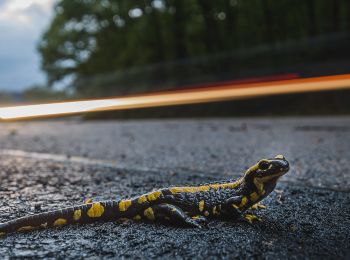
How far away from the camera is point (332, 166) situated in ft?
18.6

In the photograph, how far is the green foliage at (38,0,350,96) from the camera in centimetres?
2114

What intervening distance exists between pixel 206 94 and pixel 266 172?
810 inches

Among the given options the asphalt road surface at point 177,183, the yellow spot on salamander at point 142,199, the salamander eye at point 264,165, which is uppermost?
the salamander eye at point 264,165

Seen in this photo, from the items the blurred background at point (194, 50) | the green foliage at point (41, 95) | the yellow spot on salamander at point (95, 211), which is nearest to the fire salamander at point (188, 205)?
the yellow spot on salamander at point (95, 211)

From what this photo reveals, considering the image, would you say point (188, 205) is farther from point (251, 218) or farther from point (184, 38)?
point (184, 38)

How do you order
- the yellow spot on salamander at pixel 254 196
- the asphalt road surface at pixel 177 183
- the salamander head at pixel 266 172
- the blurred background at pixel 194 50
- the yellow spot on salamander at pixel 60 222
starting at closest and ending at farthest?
the asphalt road surface at pixel 177 183
the yellow spot on salamander at pixel 60 222
the salamander head at pixel 266 172
the yellow spot on salamander at pixel 254 196
the blurred background at pixel 194 50

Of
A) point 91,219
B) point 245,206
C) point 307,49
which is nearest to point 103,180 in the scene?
point 91,219

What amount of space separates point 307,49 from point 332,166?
1509 centimetres

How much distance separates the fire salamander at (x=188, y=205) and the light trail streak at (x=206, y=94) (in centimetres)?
1611

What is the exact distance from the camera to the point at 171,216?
309 cm

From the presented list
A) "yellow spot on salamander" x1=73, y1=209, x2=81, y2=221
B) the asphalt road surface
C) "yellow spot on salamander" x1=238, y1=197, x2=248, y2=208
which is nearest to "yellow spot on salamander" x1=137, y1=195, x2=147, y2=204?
the asphalt road surface

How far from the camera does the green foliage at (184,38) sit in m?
21.1

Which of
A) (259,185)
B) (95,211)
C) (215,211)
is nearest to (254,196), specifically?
(259,185)

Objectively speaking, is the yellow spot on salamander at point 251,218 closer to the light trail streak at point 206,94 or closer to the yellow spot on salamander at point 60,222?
the yellow spot on salamander at point 60,222
